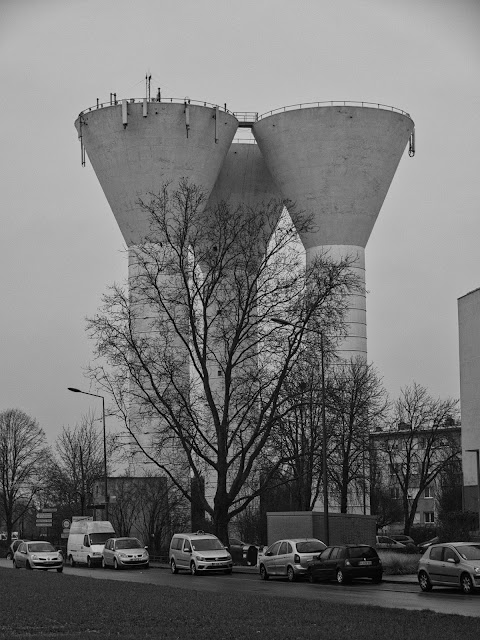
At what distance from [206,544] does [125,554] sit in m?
6.18

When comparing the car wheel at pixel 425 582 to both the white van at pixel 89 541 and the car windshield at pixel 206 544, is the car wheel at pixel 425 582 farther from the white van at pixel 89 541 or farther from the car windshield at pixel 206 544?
the white van at pixel 89 541

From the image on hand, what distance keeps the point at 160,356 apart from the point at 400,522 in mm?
51094

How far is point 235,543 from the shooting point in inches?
2559

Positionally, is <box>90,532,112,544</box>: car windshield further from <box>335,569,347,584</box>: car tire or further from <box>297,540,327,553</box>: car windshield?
<box>335,569,347,584</box>: car tire

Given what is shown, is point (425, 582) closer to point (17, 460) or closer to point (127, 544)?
point (127, 544)

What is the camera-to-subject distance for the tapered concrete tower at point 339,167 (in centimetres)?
6769

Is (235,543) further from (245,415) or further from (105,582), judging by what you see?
(105,582)

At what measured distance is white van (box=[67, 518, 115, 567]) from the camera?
51.0 metres

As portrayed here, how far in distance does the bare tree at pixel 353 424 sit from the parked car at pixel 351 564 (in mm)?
13989

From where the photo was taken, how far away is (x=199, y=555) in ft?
134

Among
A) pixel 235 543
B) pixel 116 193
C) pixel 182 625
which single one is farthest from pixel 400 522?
pixel 182 625

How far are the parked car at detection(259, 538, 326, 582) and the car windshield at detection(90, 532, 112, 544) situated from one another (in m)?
14.6

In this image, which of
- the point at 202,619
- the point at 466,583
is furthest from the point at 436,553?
the point at 202,619

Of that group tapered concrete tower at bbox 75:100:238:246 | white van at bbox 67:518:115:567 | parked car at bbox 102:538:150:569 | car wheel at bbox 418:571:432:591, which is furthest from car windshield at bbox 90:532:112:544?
car wheel at bbox 418:571:432:591
